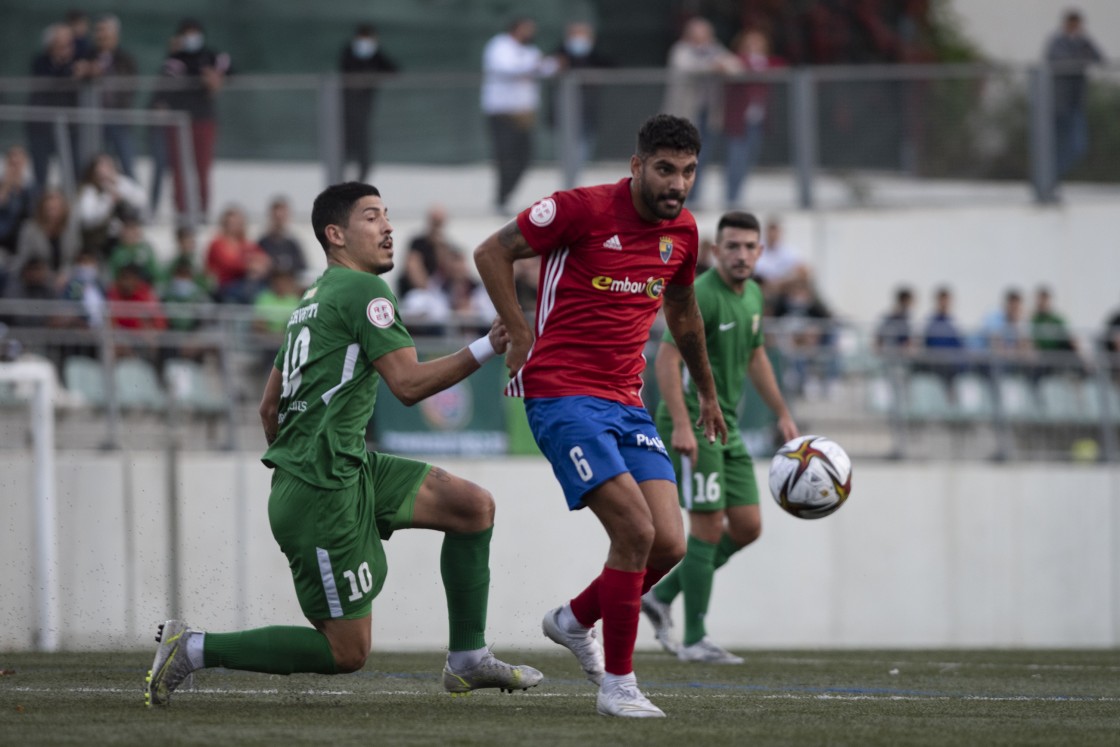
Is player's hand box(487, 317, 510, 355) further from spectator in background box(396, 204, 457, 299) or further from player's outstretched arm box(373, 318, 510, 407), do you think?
spectator in background box(396, 204, 457, 299)

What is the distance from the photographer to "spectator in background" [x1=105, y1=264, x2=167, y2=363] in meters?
14.8

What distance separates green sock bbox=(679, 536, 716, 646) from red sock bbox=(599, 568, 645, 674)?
347cm

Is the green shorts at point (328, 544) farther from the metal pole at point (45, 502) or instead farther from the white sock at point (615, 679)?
the metal pole at point (45, 502)

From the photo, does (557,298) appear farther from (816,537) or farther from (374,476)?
(816,537)

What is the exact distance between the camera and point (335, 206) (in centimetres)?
742

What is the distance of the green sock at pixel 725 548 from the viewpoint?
1104 centimetres

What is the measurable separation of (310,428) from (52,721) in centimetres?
152

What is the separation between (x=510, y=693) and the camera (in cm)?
827

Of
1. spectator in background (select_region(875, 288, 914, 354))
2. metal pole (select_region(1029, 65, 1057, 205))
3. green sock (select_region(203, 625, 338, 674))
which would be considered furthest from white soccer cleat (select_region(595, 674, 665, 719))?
metal pole (select_region(1029, 65, 1057, 205))

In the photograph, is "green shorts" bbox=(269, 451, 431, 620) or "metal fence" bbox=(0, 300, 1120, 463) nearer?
"green shorts" bbox=(269, 451, 431, 620)

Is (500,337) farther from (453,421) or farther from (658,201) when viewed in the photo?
(453,421)

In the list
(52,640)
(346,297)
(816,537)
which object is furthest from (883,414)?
(346,297)

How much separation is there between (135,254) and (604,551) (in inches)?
196

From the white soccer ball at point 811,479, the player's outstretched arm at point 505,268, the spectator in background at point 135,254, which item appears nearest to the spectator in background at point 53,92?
the spectator in background at point 135,254
